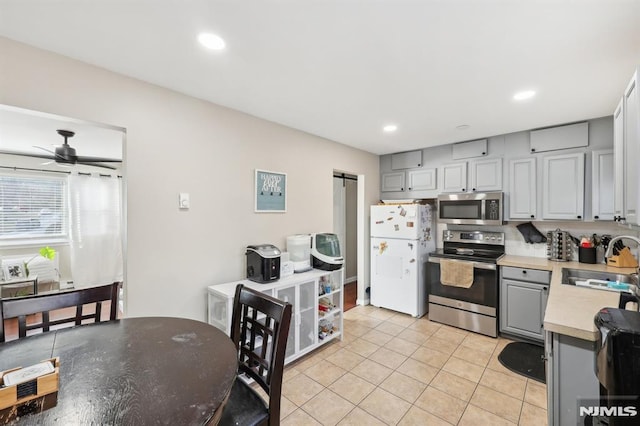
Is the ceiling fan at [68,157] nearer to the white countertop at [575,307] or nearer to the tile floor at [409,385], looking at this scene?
the tile floor at [409,385]

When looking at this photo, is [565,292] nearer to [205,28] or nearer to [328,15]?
[328,15]

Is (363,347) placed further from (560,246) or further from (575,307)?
(560,246)

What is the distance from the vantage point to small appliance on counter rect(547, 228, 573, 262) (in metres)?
3.04

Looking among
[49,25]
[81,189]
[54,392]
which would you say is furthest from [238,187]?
[81,189]

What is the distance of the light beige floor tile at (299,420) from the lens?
1.83m

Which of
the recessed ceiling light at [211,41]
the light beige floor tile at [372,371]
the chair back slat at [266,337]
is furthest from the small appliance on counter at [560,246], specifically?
the recessed ceiling light at [211,41]

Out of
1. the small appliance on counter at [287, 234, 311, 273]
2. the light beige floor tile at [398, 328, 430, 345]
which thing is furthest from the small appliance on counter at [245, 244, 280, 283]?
the light beige floor tile at [398, 328, 430, 345]

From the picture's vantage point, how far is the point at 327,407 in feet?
6.53

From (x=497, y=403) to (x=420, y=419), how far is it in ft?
2.09

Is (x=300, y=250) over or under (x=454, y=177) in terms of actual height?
under

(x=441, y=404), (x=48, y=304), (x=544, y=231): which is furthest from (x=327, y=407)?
(x=544, y=231)

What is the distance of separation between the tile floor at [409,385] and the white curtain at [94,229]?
13.5ft

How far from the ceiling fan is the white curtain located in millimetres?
254

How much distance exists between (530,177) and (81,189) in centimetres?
653
